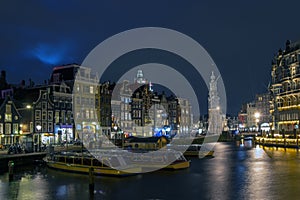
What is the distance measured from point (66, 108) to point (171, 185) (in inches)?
2307

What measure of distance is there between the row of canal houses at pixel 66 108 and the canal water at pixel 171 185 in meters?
26.0

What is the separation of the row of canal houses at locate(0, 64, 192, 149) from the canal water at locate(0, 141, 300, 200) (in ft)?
85.4

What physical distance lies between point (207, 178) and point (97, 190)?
1129cm

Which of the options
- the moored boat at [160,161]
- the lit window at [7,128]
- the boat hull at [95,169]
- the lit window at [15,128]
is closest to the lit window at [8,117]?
the lit window at [7,128]

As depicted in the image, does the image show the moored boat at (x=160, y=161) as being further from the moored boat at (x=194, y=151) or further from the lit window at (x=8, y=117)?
the lit window at (x=8, y=117)

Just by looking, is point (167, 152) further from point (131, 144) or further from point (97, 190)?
point (131, 144)

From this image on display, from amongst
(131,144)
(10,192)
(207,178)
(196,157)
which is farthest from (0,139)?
(207,178)

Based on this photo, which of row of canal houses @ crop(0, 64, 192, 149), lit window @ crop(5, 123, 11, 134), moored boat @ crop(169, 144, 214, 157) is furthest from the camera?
row of canal houses @ crop(0, 64, 192, 149)

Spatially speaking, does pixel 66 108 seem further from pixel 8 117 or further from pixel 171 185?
pixel 171 185

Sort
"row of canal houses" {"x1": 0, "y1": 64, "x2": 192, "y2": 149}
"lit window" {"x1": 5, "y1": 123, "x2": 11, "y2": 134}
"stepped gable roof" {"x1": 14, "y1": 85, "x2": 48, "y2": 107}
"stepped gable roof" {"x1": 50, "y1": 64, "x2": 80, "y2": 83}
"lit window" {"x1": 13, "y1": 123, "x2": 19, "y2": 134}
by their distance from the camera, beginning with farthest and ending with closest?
"stepped gable roof" {"x1": 50, "y1": 64, "x2": 80, "y2": 83} → "stepped gable roof" {"x1": 14, "y1": 85, "x2": 48, "y2": 107} → "row of canal houses" {"x1": 0, "y1": 64, "x2": 192, "y2": 149} → "lit window" {"x1": 13, "y1": 123, "x2": 19, "y2": 134} → "lit window" {"x1": 5, "y1": 123, "x2": 11, "y2": 134}

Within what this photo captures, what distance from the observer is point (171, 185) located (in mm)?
33812

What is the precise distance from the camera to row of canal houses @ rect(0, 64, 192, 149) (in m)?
73.8

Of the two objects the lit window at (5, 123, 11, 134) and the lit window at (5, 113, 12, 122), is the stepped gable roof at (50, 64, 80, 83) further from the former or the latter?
the lit window at (5, 123, 11, 134)

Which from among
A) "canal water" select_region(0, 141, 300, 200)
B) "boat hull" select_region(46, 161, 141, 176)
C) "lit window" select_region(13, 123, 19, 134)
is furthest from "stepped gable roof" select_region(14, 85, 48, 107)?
"canal water" select_region(0, 141, 300, 200)
